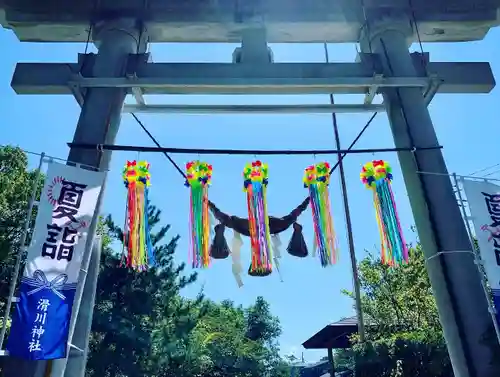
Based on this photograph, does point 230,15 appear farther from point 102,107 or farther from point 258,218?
point 258,218

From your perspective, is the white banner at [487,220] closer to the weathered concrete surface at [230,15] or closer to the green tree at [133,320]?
the weathered concrete surface at [230,15]

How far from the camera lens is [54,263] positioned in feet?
12.2

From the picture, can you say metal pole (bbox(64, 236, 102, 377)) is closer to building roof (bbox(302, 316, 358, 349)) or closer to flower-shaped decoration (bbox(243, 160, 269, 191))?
flower-shaped decoration (bbox(243, 160, 269, 191))

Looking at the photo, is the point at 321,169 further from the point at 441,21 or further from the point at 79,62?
the point at 79,62

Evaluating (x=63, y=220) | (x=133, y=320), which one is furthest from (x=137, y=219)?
(x=133, y=320)

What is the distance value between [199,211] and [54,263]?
1594mm

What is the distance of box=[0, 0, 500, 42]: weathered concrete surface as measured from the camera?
5316 mm

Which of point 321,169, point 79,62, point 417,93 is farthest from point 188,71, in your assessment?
point 417,93

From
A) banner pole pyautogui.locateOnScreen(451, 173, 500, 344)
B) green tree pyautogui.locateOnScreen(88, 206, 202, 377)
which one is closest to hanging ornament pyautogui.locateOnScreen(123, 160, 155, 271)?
banner pole pyautogui.locateOnScreen(451, 173, 500, 344)

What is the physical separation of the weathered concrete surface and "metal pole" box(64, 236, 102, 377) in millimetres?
Result: 2782

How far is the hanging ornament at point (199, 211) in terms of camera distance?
4.62 m

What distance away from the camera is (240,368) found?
21.6 metres

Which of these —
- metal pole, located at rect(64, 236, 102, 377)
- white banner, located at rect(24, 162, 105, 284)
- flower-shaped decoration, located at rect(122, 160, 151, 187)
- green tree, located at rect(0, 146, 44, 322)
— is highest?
green tree, located at rect(0, 146, 44, 322)

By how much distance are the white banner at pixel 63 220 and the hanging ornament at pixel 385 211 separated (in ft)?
9.71
